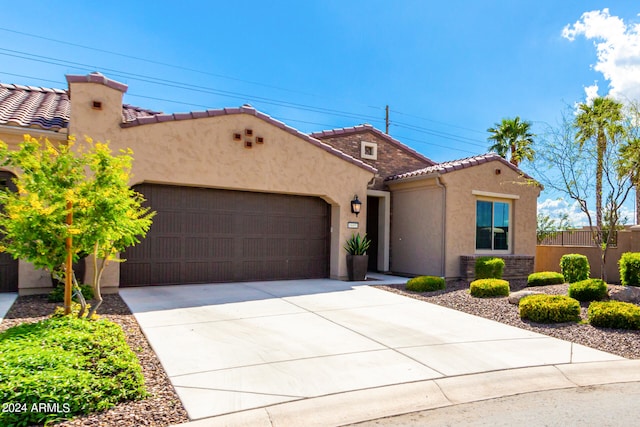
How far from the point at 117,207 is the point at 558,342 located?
6.47 metres

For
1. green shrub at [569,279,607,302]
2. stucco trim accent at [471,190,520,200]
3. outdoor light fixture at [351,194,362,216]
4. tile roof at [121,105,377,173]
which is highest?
tile roof at [121,105,377,173]

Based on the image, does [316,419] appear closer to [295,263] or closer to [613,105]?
[295,263]

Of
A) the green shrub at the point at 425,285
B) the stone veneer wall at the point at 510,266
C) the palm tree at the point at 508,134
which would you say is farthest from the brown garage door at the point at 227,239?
the palm tree at the point at 508,134

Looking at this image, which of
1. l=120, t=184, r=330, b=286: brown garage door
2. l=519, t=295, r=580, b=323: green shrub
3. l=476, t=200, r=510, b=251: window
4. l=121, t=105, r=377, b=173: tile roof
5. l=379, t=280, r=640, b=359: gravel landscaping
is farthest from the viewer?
l=476, t=200, r=510, b=251: window

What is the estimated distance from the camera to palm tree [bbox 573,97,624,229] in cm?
862

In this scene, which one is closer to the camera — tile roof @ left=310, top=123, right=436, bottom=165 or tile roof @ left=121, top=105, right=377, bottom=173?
tile roof @ left=121, top=105, right=377, bottom=173

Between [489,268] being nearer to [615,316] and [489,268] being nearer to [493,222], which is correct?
[493,222]

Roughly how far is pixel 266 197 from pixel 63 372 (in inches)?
317

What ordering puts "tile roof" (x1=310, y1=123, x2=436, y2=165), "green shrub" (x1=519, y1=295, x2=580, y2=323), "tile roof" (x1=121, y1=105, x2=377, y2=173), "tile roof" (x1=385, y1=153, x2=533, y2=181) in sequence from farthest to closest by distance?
"tile roof" (x1=310, y1=123, x2=436, y2=165), "tile roof" (x1=385, y1=153, x2=533, y2=181), "tile roof" (x1=121, y1=105, x2=377, y2=173), "green shrub" (x1=519, y1=295, x2=580, y2=323)

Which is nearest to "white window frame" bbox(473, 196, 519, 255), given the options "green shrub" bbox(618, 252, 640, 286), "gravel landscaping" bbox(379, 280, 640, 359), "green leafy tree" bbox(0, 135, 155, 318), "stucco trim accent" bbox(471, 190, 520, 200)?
"stucco trim accent" bbox(471, 190, 520, 200)

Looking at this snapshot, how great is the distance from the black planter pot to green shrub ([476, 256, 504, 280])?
3548mm

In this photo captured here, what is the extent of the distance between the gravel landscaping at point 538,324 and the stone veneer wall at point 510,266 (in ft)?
5.67

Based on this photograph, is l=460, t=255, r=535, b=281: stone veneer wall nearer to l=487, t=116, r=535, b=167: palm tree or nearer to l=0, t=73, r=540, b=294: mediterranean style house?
l=0, t=73, r=540, b=294: mediterranean style house

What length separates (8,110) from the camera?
9438 millimetres
